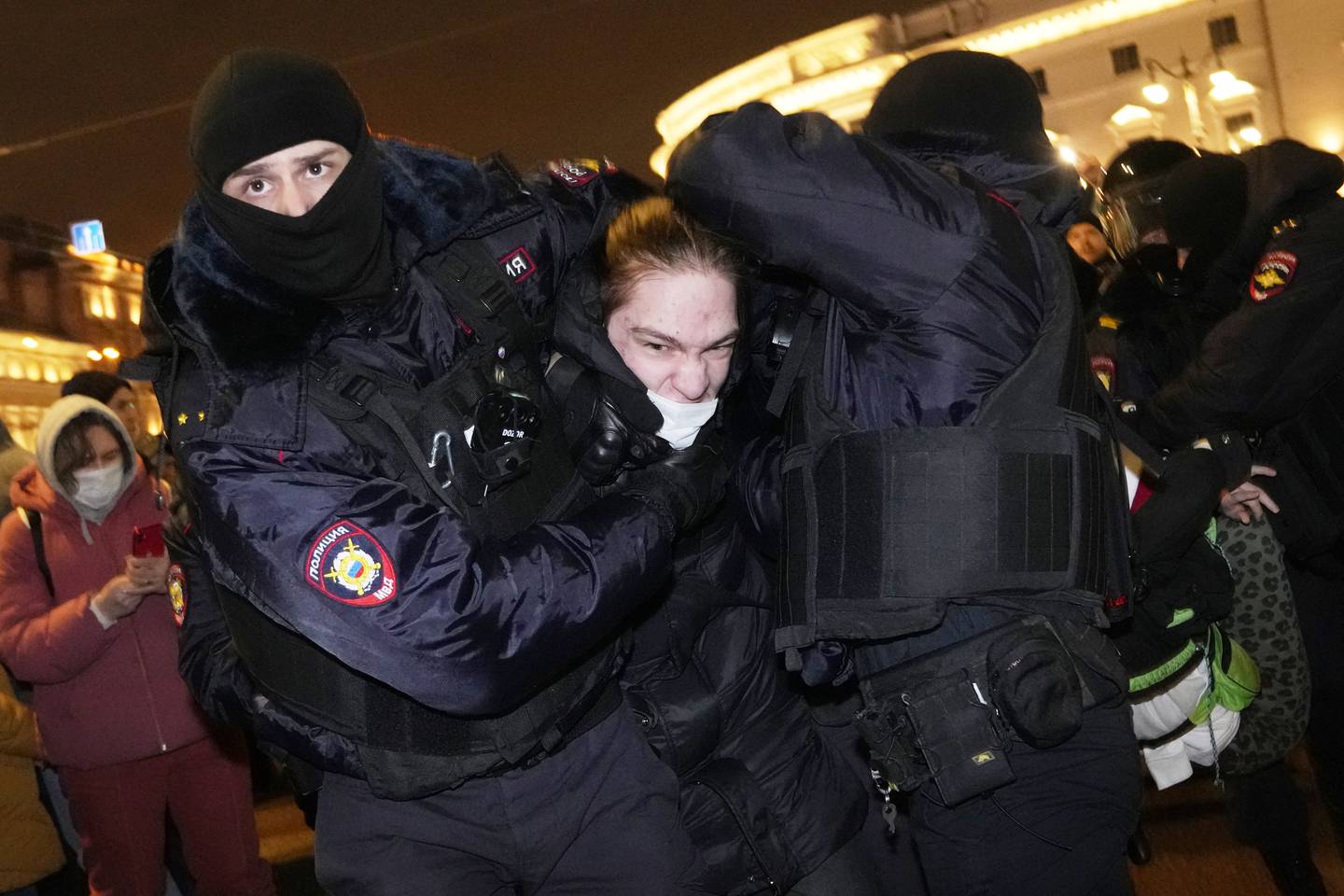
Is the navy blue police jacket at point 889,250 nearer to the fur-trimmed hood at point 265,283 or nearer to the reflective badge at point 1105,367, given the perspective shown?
the fur-trimmed hood at point 265,283

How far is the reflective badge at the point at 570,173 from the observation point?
8.58 feet

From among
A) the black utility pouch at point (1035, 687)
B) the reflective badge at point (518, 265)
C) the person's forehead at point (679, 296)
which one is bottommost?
the black utility pouch at point (1035, 687)

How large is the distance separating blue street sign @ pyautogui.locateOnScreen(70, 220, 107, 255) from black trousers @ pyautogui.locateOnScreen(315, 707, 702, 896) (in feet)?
42.4

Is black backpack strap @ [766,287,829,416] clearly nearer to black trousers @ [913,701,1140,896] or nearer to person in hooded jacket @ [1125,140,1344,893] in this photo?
black trousers @ [913,701,1140,896]

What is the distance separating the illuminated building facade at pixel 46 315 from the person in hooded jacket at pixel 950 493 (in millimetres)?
12839

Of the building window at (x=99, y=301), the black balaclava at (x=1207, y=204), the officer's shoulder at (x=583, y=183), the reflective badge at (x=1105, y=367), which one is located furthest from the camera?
the building window at (x=99, y=301)

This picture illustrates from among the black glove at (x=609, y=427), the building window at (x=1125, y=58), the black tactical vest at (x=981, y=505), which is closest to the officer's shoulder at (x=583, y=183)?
the black glove at (x=609, y=427)

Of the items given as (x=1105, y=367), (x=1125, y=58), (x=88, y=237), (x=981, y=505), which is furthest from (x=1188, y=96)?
(x=981, y=505)

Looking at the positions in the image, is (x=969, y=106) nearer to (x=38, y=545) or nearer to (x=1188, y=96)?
(x=38, y=545)

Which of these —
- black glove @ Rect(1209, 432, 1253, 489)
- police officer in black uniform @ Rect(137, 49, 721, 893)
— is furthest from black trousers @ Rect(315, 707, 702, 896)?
black glove @ Rect(1209, 432, 1253, 489)

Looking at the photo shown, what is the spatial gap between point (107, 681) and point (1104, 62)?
27.2 meters

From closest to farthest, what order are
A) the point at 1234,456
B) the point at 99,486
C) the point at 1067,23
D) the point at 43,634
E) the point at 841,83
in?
the point at 1234,456 < the point at 43,634 < the point at 99,486 < the point at 841,83 < the point at 1067,23

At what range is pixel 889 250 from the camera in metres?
1.92

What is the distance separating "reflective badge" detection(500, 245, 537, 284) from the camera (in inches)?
93.0
